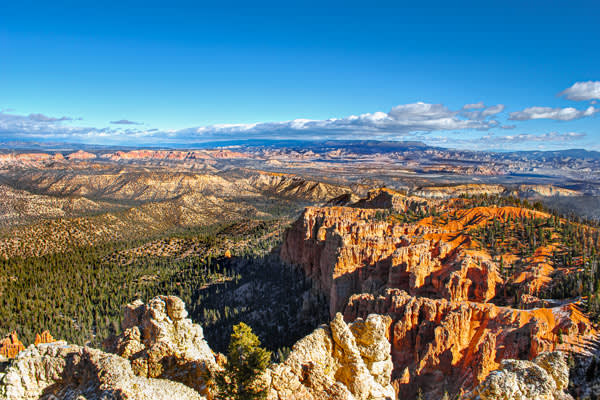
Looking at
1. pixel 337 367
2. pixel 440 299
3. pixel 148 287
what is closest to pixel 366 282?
pixel 440 299

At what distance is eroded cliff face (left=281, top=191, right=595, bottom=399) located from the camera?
26.3 m

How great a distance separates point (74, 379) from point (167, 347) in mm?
3940

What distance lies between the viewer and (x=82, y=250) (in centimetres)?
10225

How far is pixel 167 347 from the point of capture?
14891 mm

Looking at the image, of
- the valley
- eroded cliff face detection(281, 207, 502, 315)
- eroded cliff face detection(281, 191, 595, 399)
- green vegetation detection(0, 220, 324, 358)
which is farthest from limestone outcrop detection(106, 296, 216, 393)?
eroded cliff face detection(281, 207, 502, 315)

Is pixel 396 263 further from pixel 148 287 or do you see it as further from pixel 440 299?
pixel 148 287

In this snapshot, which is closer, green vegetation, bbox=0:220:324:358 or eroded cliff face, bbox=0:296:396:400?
eroded cliff face, bbox=0:296:396:400

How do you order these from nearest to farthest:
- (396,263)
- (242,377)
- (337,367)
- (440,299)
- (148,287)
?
(242,377)
(337,367)
(440,299)
(396,263)
(148,287)

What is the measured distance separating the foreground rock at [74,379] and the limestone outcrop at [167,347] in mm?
3001

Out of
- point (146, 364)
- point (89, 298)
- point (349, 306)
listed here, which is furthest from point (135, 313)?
point (89, 298)

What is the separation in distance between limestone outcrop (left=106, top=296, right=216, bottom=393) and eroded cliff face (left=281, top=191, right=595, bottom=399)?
20.0 metres

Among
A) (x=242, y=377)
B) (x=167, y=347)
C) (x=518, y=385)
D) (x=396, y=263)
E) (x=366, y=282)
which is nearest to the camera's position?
(x=518, y=385)

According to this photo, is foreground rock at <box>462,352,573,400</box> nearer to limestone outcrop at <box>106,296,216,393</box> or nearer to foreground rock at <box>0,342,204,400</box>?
foreground rock at <box>0,342,204,400</box>

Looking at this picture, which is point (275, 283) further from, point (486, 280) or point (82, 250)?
point (82, 250)
